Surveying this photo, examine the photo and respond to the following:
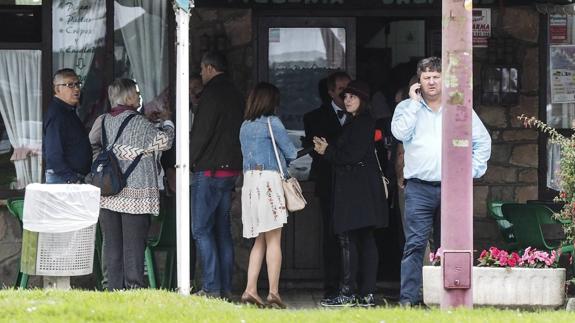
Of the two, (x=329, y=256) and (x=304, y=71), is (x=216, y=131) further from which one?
(x=304, y=71)

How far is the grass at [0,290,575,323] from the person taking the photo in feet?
25.1

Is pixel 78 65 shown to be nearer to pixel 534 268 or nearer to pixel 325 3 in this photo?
pixel 325 3

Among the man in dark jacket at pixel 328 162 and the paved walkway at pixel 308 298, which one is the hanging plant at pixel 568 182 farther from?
the man in dark jacket at pixel 328 162

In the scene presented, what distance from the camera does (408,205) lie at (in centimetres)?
950

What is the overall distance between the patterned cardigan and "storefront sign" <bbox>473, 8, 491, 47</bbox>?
3.13 m

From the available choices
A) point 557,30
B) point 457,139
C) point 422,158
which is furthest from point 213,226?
point 557,30

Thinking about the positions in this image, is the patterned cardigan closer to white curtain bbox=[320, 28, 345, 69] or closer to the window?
the window

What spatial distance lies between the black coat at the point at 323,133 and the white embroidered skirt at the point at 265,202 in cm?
100

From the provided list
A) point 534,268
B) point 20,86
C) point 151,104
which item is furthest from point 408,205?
point 20,86

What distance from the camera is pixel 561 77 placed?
11.9 m

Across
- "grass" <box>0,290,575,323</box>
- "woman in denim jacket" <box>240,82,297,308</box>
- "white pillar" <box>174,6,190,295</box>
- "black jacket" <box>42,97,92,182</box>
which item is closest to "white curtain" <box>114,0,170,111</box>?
"black jacket" <box>42,97,92,182</box>

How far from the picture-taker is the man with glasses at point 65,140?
10391 mm

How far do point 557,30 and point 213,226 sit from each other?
3.67 m

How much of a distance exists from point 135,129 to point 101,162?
0.37 metres
